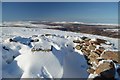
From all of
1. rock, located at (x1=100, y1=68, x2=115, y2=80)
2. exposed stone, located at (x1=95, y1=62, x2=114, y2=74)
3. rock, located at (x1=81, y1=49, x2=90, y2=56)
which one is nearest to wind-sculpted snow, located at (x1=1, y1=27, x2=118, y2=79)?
rock, located at (x1=81, y1=49, x2=90, y2=56)

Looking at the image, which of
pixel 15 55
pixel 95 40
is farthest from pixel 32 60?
pixel 95 40

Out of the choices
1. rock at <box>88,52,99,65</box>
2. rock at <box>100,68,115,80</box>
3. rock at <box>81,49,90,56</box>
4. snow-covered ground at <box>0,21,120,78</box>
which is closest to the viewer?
snow-covered ground at <box>0,21,120,78</box>

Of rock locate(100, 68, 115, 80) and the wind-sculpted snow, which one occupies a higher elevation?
the wind-sculpted snow

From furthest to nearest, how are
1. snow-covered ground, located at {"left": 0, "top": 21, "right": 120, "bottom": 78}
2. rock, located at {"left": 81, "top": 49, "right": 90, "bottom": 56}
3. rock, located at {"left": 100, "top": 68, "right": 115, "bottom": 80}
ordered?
rock, located at {"left": 81, "top": 49, "right": 90, "bottom": 56} < rock, located at {"left": 100, "top": 68, "right": 115, "bottom": 80} < snow-covered ground, located at {"left": 0, "top": 21, "right": 120, "bottom": 78}

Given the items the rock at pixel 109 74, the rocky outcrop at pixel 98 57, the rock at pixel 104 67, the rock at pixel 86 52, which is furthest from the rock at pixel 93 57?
the rock at pixel 109 74

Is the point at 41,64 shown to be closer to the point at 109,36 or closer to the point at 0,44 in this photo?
the point at 0,44

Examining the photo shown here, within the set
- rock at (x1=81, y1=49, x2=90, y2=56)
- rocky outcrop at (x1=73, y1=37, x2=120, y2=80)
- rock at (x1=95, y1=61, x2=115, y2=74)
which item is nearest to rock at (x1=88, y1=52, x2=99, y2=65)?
rocky outcrop at (x1=73, y1=37, x2=120, y2=80)

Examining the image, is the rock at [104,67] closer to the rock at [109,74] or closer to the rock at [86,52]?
the rock at [109,74]

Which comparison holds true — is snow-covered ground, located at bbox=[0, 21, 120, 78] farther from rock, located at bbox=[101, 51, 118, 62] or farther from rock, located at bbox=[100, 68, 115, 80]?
rock, located at bbox=[101, 51, 118, 62]

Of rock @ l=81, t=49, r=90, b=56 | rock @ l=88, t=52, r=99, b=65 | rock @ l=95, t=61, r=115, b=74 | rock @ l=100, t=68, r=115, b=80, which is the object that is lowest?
rock @ l=100, t=68, r=115, b=80

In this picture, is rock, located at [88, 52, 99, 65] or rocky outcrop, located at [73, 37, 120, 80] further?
rock, located at [88, 52, 99, 65]

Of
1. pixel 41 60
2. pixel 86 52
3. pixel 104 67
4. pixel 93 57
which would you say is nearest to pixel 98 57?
pixel 93 57
